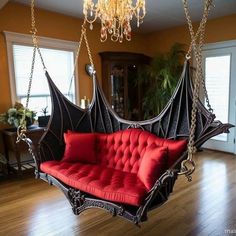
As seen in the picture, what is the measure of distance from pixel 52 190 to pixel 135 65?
3.16 meters

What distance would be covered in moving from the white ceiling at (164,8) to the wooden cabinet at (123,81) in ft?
2.74

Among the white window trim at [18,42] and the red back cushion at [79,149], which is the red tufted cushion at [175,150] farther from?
the white window trim at [18,42]

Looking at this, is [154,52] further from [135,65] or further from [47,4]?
[47,4]

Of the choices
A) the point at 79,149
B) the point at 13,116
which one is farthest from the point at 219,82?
the point at 13,116

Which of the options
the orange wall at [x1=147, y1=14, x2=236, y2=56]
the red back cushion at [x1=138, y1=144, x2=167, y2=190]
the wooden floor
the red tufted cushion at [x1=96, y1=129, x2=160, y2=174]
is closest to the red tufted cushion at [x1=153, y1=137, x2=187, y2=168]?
the red back cushion at [x1=138, y1=144, x2=167, y2=190]

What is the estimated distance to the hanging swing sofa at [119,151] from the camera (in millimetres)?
1813

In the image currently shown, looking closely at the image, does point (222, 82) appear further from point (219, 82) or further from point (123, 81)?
point (123, 81)

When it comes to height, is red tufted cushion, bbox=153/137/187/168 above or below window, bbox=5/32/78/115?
below

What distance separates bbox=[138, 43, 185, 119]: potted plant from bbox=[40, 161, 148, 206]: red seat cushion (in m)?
2.65

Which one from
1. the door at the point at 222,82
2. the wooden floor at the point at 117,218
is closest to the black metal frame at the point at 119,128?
the wooden floor at the point at 117,218

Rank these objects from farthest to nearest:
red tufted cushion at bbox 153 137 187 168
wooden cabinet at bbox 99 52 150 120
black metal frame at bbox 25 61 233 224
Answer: wooden cabinet at bbox 99 52 150 120
red tufted cushion at bbox 153 137 187 168
black metal frame at bbox 25 61 233 224

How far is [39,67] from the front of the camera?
4148 millimetres

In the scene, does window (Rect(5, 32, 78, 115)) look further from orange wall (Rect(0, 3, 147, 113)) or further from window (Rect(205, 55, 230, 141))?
window (Rect(205, 55, 230, 141))

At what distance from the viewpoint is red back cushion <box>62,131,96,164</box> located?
2.71 metres
